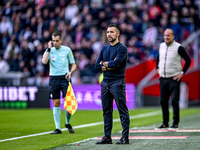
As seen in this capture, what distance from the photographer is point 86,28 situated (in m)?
22.2

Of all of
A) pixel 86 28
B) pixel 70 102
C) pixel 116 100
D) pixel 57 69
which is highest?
pixel 86 28

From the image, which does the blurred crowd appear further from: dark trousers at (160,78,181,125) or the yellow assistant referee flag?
the yellow assistant referee flag

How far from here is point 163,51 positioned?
985cm

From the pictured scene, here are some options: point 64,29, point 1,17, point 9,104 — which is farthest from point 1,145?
point 1,17

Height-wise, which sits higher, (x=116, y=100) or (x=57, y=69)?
(x=57, y=69)

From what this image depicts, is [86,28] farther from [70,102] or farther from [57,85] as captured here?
[70,102]

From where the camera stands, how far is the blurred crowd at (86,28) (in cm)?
2009

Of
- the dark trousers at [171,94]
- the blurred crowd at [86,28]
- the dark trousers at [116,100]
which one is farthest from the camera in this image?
the blurred crowd at [86,28]

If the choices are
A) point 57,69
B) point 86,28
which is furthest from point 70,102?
point 86,28

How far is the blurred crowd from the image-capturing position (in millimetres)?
20094

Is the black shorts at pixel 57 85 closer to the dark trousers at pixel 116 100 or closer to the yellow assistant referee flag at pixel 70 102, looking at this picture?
the yellow assistant referee flag at pixel 70 102

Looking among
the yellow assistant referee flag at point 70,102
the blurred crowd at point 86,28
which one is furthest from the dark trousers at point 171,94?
the blurred crowd at point 86,28

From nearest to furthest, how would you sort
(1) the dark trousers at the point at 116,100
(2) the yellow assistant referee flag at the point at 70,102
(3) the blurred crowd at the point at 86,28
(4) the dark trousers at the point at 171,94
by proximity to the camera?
(1) the dark trousers at the point at 116,100
(2) the yellow assistant referee flag at the point at 70,102
(4) the dark trousers at the point at 171,94
(3) the blurred crowd at the point at 86,28

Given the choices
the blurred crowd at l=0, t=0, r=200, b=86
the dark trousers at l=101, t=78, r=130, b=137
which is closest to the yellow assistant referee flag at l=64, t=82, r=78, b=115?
the dark trousers at l=101, t=78, r=130, b=137
